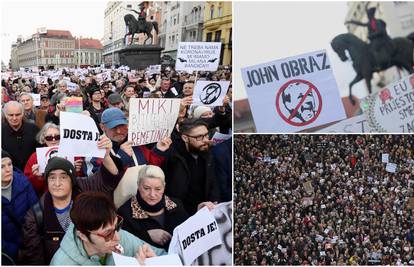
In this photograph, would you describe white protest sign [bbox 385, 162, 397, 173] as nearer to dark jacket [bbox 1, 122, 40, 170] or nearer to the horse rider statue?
the horse rider statue

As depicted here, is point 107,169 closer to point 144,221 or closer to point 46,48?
point 144,221

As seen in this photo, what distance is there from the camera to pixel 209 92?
3.66 meters

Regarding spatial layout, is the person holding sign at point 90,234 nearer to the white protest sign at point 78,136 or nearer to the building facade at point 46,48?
the white protest sign at point 78,136

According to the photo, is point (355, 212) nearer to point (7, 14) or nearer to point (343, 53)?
point (343, 53)

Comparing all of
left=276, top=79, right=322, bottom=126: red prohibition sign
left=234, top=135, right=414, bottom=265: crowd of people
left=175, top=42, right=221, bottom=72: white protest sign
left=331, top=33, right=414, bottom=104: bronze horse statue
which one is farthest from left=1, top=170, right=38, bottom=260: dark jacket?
left=331, top=33, right=414, bottom=104: bronze horse statue

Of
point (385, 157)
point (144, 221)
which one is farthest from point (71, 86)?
point (385, 157)

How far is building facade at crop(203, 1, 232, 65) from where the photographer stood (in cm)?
358

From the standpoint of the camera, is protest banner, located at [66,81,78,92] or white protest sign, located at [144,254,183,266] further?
protest banner, located at [66,81,78,92]

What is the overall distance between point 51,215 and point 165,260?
2.83 ft

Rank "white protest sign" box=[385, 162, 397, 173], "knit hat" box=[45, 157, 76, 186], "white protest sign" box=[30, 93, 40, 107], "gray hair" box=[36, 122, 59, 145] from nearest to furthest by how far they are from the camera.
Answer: "knit hat" box=[45, 157, 76, 186] → "gray hair" box=[36, 122, 59, 145] → "white protest sign" box=[30, 93, 40, 107] → "white protest sign" box=[385, 162, 397, 173]

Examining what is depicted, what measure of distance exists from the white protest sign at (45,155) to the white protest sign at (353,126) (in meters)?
2.02

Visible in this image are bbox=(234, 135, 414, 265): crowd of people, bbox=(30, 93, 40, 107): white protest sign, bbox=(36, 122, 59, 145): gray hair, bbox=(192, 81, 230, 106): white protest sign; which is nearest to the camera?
bbox=(36, 122, 59, 145): gray hair

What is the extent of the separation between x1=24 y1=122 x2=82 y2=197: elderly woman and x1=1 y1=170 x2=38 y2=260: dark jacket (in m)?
0.05

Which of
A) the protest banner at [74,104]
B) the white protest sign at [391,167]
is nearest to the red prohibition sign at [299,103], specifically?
the white protest sign at [391,167]
